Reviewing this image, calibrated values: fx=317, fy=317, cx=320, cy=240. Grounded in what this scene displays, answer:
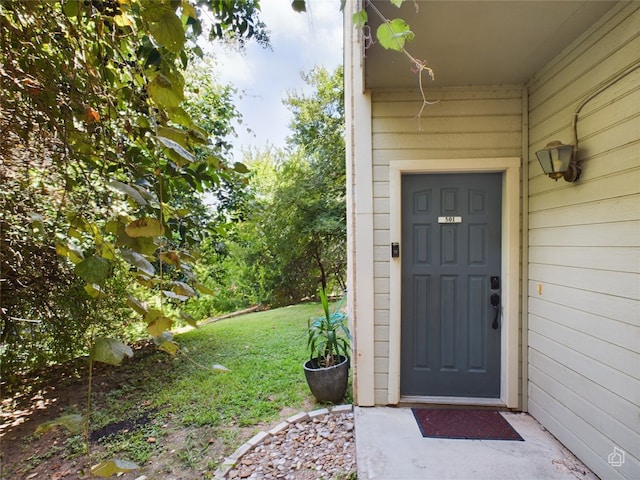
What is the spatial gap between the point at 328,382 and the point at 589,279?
200 centimetres

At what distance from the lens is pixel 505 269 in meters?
2.51

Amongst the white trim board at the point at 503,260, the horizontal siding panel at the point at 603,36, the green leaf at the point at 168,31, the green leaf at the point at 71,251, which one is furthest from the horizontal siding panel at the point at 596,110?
the green leaf at the point at 71,251

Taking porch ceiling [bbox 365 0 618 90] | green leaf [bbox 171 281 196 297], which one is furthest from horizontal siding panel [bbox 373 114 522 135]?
green leaf [bbox 171 281 196 297]

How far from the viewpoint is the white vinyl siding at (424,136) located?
2482mm

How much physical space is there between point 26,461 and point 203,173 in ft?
8.78

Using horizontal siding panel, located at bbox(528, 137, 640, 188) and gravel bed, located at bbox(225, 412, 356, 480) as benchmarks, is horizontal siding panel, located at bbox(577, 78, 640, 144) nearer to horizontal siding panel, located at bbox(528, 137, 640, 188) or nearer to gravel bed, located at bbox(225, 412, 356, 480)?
horizontal siding panel, located at bbox(528, 137, 640, 188)

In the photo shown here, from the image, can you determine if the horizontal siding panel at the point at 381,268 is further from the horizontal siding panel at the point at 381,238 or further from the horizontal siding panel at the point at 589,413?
the horizontal siding panel at the point at 589,413

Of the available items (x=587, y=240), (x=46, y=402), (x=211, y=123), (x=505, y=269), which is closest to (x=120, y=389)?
(x=46, y=402)

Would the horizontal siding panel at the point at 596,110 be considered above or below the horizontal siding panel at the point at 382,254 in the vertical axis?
above

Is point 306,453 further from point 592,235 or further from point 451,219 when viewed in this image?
point 592,235

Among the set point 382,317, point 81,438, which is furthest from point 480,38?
point 81,438

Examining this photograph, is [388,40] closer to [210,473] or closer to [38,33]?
[38,33]

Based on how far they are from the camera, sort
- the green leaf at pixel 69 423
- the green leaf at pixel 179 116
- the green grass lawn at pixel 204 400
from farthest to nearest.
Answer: the green grass lawn at pixel 204 400
the green leaf at pixel 179 116
the green leaf at pixel 69 423

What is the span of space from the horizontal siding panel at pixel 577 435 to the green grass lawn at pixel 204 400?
1.47m
